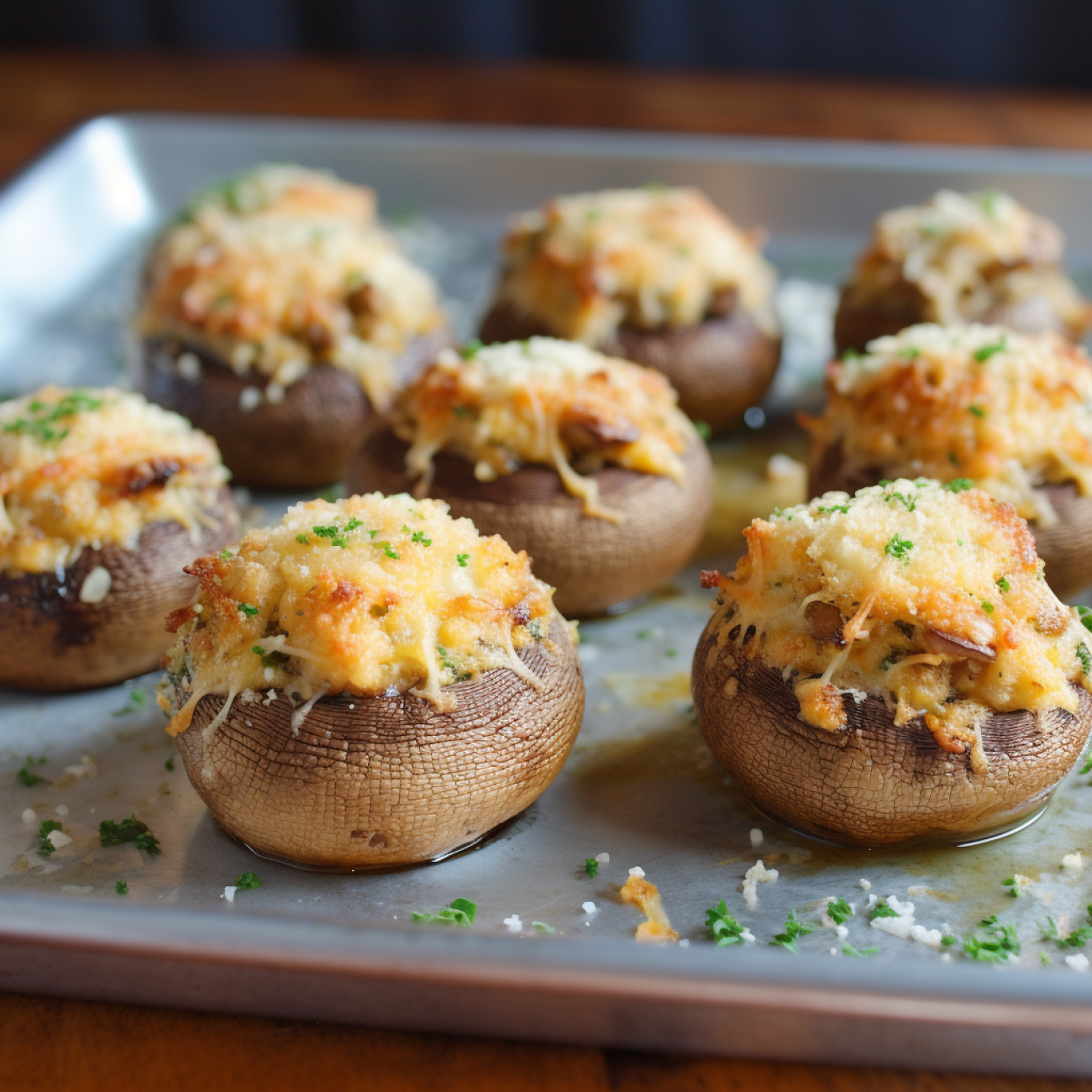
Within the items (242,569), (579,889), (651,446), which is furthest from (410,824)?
(651,446)

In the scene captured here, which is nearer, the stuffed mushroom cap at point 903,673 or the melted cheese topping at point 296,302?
the stuffed mushroom cap at point 903,673

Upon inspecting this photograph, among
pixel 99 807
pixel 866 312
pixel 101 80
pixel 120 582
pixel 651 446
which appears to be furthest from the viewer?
pixel 101 80

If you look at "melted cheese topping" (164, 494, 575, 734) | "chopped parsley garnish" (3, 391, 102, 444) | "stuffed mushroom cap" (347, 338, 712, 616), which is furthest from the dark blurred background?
"melted cheese topping" (164, 494, 575, 734)

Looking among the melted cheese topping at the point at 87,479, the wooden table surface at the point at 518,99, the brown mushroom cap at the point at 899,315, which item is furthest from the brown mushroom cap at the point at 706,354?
the wooden table surface at the point at 518,99

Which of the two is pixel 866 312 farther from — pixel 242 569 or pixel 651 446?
pixel 242 569

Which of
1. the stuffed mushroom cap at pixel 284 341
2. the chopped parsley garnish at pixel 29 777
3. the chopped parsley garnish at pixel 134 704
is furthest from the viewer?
the stuffed mushroom cap at pixel 284 341

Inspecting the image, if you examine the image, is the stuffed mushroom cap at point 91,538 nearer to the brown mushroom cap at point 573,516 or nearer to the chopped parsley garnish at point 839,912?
the brown mushroom cap at point 573,516

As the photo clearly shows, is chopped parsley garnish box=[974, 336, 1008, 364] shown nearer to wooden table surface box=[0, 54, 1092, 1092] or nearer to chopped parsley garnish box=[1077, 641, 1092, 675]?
chopped parsley garnish box=[1077, 641, 1092, 675]

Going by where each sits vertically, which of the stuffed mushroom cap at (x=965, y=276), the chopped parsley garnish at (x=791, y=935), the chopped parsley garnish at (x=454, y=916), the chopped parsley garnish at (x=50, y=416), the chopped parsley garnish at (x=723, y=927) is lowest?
the chopped parsley garnish at (x=454, y=916)
